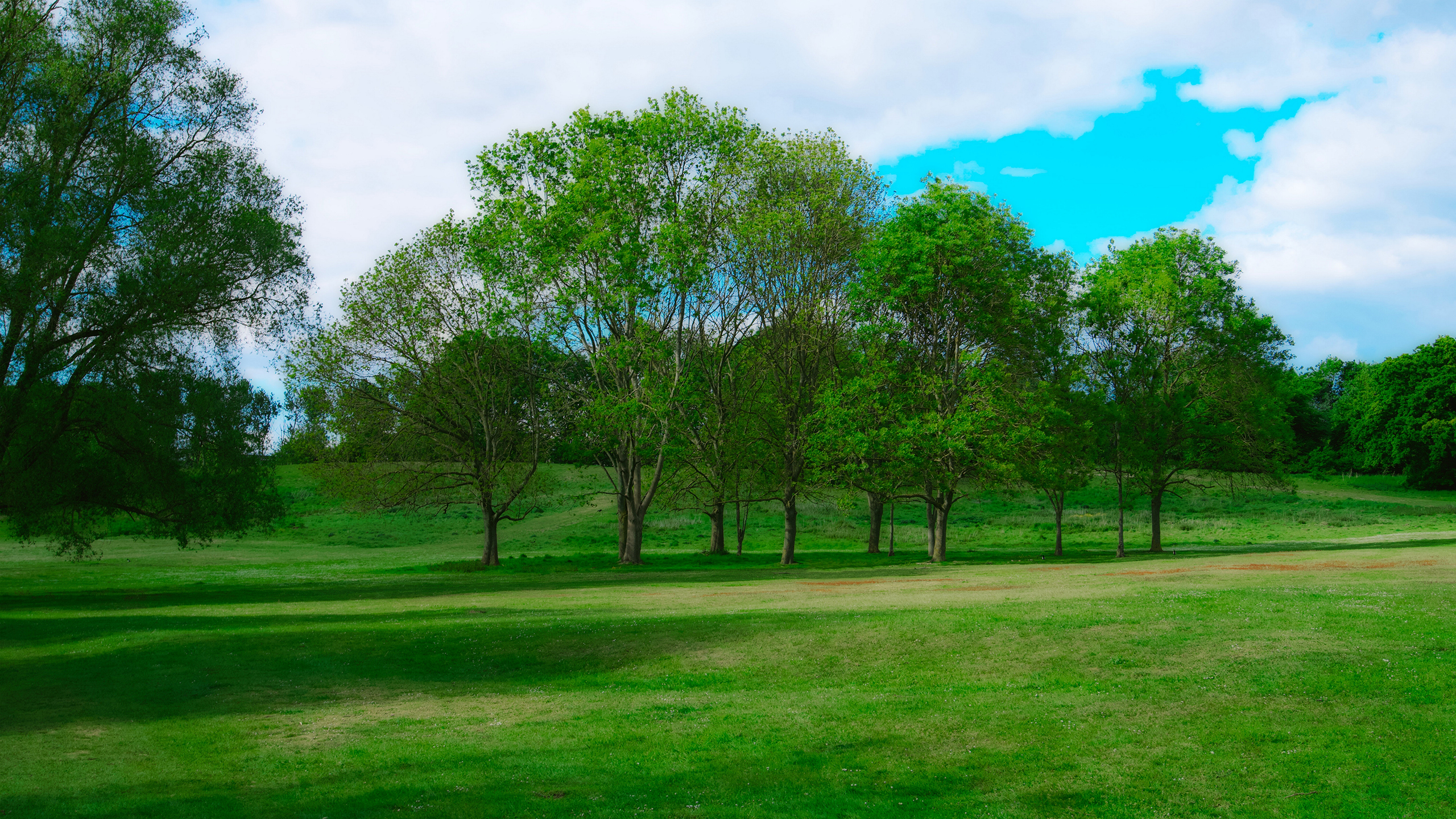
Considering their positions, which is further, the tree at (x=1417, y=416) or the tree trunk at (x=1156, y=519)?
the tree at (x=1417, y=416)

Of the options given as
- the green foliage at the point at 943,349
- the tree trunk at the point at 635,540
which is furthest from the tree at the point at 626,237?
the green foliage at the point at 943,349

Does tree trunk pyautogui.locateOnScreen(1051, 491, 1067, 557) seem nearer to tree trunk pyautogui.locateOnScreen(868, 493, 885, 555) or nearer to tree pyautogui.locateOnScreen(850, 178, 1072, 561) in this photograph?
tree pyautogui.locateOnScreen(850, 178, 1072, 561)

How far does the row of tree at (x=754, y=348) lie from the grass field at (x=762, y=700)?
15310 millimetres

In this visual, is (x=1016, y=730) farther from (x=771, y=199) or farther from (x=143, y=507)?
(x=771, y=199)

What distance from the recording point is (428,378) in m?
50.9

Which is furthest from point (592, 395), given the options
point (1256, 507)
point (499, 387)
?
point (1256, 507)

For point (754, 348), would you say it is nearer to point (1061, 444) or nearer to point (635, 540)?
point (635, 540)

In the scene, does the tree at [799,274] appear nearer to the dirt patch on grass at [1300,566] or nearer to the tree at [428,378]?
the tree at [428,378]

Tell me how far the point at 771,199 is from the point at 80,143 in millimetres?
29942

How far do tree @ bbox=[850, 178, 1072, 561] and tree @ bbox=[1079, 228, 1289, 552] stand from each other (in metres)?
4.46

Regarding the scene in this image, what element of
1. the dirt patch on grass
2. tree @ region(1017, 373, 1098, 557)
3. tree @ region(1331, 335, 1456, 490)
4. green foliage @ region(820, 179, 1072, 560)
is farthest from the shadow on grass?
tree @ region(1331, 335, 1456, 490)

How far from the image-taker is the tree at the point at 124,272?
3181cm

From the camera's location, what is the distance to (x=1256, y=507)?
3477 inches

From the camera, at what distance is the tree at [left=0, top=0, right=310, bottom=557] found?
104 ft
